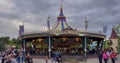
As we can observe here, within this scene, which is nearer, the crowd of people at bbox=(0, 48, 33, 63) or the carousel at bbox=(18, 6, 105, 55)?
Result: the crowd of people at bbox=(0, 48, 33, 63)

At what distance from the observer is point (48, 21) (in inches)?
1423

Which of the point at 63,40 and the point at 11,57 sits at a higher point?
the point at 11,57

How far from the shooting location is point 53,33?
3644 centimetres

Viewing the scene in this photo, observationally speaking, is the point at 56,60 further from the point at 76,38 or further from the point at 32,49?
the point at 32,49

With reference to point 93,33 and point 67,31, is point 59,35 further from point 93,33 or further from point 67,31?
point 93,33

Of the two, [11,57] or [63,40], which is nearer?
[11,57]

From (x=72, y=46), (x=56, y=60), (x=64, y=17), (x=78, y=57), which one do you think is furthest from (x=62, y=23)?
(x=56, y=60)

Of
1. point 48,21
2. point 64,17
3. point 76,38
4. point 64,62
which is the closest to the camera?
point 64,62

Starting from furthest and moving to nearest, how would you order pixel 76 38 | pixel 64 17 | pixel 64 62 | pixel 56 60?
pixel 64 17, pixel 76 38, pixel 64 62, pixel 56 60

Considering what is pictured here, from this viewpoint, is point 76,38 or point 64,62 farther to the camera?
point 76,38

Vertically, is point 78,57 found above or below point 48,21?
below

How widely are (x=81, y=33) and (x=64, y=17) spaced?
10.2m

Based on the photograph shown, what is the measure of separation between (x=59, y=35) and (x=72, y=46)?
16.2 feet

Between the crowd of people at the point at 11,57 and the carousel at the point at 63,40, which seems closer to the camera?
the crowd of people at the point at 11,57
